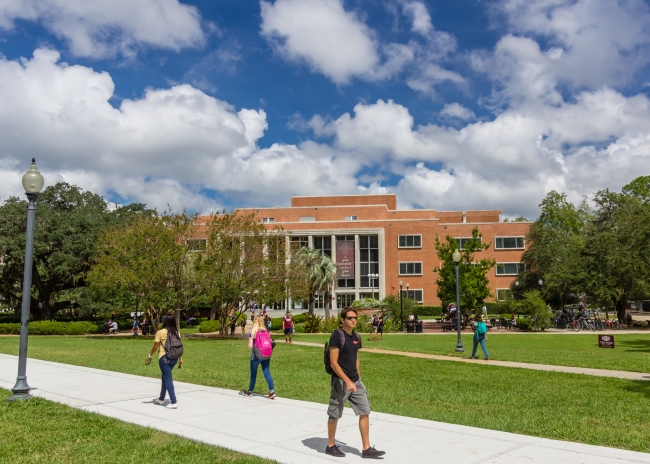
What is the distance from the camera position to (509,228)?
6931 cm

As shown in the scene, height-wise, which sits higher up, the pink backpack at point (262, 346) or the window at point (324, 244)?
the window at point (324, 244)

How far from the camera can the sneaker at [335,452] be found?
6.78 m

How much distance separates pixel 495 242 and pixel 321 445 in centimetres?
6526

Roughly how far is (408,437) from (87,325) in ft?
125

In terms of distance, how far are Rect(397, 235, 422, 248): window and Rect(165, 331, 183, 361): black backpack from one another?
59608 mm

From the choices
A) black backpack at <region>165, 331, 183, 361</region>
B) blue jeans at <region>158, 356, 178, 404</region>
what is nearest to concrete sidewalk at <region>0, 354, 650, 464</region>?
blue jeans at <region>158, 356, 178, 404</region>

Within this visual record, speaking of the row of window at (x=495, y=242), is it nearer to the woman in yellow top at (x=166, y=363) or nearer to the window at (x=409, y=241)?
the window at (x=409, y=241)

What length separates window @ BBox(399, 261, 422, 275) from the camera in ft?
223

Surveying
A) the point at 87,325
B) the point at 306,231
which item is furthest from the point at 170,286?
the point at 306,231

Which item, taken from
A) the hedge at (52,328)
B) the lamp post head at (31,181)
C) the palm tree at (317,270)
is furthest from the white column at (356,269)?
the lamp post head at (31,181)

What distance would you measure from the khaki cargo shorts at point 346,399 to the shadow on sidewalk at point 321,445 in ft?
1.65

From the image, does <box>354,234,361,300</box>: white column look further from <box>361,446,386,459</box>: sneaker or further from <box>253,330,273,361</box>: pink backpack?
<box>361,446,386,459</box>: sneaker

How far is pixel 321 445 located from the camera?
729 centimetres

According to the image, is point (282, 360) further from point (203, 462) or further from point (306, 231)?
point (306, 231)
